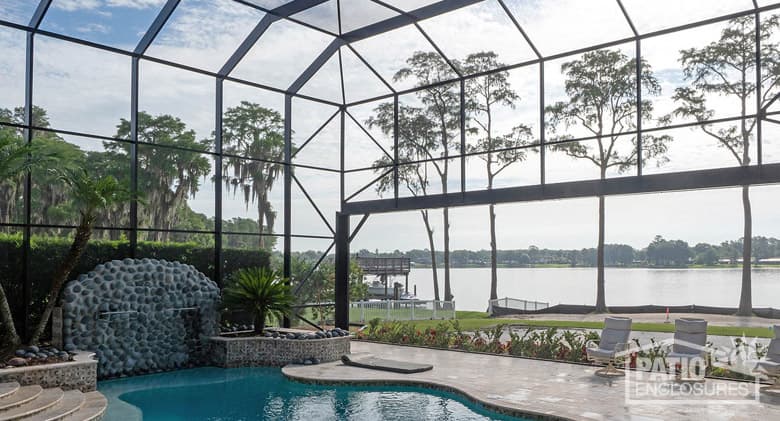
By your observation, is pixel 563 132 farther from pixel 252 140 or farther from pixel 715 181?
pixel 252 140

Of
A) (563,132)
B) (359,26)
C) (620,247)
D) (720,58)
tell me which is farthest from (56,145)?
(620,247)

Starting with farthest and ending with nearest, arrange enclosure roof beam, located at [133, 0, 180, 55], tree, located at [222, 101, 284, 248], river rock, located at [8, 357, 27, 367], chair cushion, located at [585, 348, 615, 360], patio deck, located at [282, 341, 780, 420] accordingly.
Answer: tree, located at [222, 101, 284, 248] < enclosure roof beam, located at [133, 0, 180, 55] < chair cushion, located at [585, 348, 615, 360] < river rock, located at [8, 357, 27, 367] < patio deck, located at [282, 341, 780, 420]

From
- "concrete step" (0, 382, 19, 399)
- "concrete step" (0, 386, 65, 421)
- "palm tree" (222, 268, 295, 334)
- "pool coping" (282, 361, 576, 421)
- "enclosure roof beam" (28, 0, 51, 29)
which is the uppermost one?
"enclosure roof beam" (28, 0, 51, 29)

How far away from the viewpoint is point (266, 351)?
42.2ft

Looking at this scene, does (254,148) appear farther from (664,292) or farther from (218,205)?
(664,292)

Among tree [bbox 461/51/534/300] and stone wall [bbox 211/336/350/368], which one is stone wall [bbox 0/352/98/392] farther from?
tree [bbox 461/51/534/300]

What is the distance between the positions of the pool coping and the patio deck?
0.7 inches

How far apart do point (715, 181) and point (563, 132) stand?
14.6 ft

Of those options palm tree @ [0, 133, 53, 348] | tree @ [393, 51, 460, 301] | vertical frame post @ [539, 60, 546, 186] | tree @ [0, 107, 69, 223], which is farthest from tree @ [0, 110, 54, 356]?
vertical frame post @ [539, 60, 546, 186]

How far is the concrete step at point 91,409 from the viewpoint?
26.9 feet

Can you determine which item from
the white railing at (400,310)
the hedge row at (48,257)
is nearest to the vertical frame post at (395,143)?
the hedge row at (48,257)

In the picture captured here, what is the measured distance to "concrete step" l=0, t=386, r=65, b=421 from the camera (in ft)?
25.4

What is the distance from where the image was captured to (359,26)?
559 inches

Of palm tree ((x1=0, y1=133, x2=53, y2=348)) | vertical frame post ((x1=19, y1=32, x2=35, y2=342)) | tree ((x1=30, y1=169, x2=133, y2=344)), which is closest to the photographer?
palm tree ((x1=0, y1=133, x2=53, y2=348))
